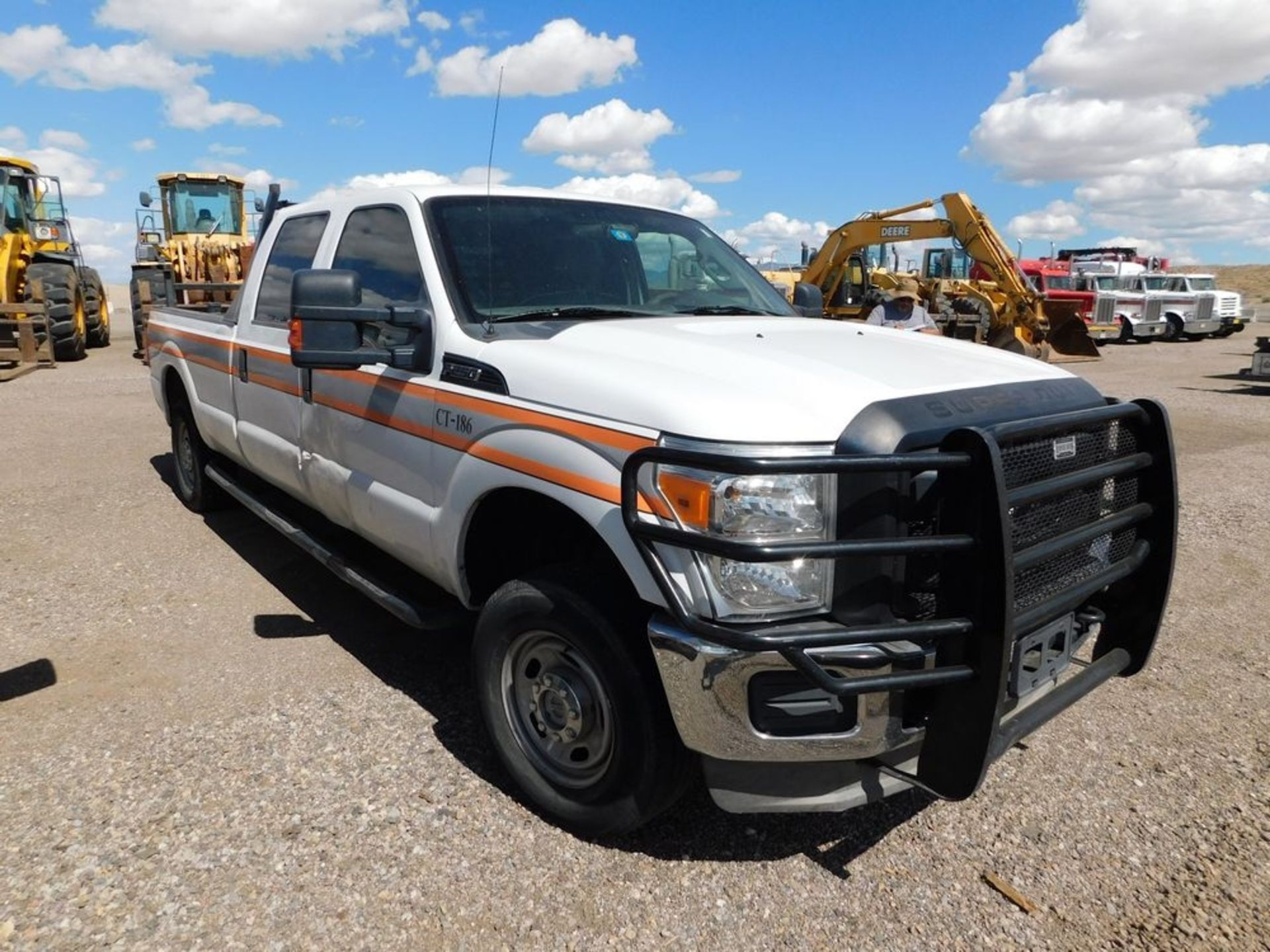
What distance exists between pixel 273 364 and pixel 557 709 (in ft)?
8.24

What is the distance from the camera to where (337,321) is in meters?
3.05

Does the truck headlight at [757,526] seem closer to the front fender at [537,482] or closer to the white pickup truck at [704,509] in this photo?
the white pickup truck at [704,509]

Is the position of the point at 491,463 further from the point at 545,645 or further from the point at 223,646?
the point at 223,646

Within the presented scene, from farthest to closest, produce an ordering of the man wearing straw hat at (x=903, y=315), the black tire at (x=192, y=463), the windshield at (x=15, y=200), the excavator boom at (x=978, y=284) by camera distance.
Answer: the excavator boom at (x=978, y=284), the windshield at (x=15, y=200), the man wearing straw hat at (x=903, y=315), the black tire at (x=192, y=463)

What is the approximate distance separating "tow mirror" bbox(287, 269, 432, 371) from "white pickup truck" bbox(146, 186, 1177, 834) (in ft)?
0.04

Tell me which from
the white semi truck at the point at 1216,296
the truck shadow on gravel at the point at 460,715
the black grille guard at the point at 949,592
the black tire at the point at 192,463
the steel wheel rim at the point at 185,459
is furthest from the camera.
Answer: the white semi truck at the point at 1216,296

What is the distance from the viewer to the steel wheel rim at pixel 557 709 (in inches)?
110

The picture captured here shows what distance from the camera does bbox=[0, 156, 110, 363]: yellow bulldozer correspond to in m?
Result: 14.8

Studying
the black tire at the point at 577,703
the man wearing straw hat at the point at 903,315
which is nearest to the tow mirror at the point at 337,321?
the black tire at the point at 577,703

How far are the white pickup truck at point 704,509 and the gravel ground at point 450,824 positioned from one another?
31 centimetres

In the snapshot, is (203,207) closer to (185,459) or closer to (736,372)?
(185,459)

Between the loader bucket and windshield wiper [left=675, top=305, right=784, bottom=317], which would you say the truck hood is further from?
the loader bucket

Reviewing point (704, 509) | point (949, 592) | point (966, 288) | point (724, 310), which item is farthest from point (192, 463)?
point (966, 288)

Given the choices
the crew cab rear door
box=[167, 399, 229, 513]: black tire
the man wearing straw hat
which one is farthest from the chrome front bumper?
the man wearing straw hat
